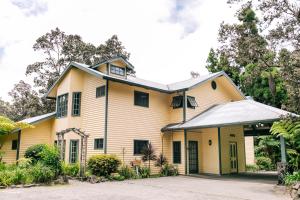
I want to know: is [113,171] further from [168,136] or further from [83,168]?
[168,136]

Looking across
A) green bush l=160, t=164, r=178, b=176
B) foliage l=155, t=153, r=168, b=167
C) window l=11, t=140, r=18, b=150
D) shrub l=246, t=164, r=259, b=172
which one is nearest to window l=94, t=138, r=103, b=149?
foliage l=155, t=153, r=168, b=167

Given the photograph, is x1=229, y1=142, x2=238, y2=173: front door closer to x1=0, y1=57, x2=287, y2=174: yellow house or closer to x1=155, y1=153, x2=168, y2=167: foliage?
x1=0, y1=57, x2=287, y2=174: yellow house

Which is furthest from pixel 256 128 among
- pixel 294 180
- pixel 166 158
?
pixel 294 180

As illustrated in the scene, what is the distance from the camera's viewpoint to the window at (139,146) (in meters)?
17.3

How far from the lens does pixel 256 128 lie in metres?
19.3

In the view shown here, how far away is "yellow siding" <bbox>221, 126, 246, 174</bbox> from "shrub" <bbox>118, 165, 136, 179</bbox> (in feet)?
22.0

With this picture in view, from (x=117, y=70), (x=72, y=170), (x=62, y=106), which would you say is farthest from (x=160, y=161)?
(x=62, y=106)

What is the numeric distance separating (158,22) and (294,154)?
363 inches

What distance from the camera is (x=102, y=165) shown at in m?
14.7

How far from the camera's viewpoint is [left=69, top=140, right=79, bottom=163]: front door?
17.7 metres

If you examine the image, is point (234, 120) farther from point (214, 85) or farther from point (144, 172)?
point (214, 85)

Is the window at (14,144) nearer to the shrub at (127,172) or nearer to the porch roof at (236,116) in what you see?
the shrub at (127,172)

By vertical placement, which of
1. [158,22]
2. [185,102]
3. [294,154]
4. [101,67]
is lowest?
[294,154]

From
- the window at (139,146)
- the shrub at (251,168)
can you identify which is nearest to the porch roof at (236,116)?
the window at (139,146)
